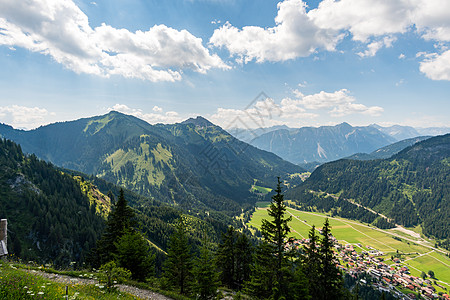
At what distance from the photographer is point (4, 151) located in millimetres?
125500

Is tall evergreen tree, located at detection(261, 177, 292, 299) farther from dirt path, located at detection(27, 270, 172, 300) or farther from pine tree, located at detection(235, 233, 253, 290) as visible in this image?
pine tree, located at detection(235, 233, 253, 290)

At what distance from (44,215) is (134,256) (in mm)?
92050

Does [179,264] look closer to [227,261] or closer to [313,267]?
[227,261]

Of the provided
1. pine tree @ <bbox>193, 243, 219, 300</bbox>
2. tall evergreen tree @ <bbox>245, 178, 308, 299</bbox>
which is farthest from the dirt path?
tall evergreen tree @ <bbox>245, 178, 308, 299</bbox>

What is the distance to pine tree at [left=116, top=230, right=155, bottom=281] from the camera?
1134 inches

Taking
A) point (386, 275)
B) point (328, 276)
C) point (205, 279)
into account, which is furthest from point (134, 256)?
point (386, 275)

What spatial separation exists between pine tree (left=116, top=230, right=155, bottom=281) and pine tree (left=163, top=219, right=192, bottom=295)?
3712 millimetres

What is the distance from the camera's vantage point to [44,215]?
89.8m

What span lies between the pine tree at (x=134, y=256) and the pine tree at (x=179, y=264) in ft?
12.2

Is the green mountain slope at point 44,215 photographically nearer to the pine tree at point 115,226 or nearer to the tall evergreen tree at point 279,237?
the pine tree at point 115,226

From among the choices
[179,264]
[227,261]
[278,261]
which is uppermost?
[278,261]

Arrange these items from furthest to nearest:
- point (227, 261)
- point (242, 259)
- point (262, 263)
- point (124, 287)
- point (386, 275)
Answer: point (386, 275) < point (242, 259) < point (227, 261) < point (262, 263) < point (124, 287)

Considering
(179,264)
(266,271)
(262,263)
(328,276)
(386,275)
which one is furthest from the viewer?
(386,275)

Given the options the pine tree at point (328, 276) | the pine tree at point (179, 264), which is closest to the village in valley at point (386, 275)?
the pine tree at point (328, 276)
